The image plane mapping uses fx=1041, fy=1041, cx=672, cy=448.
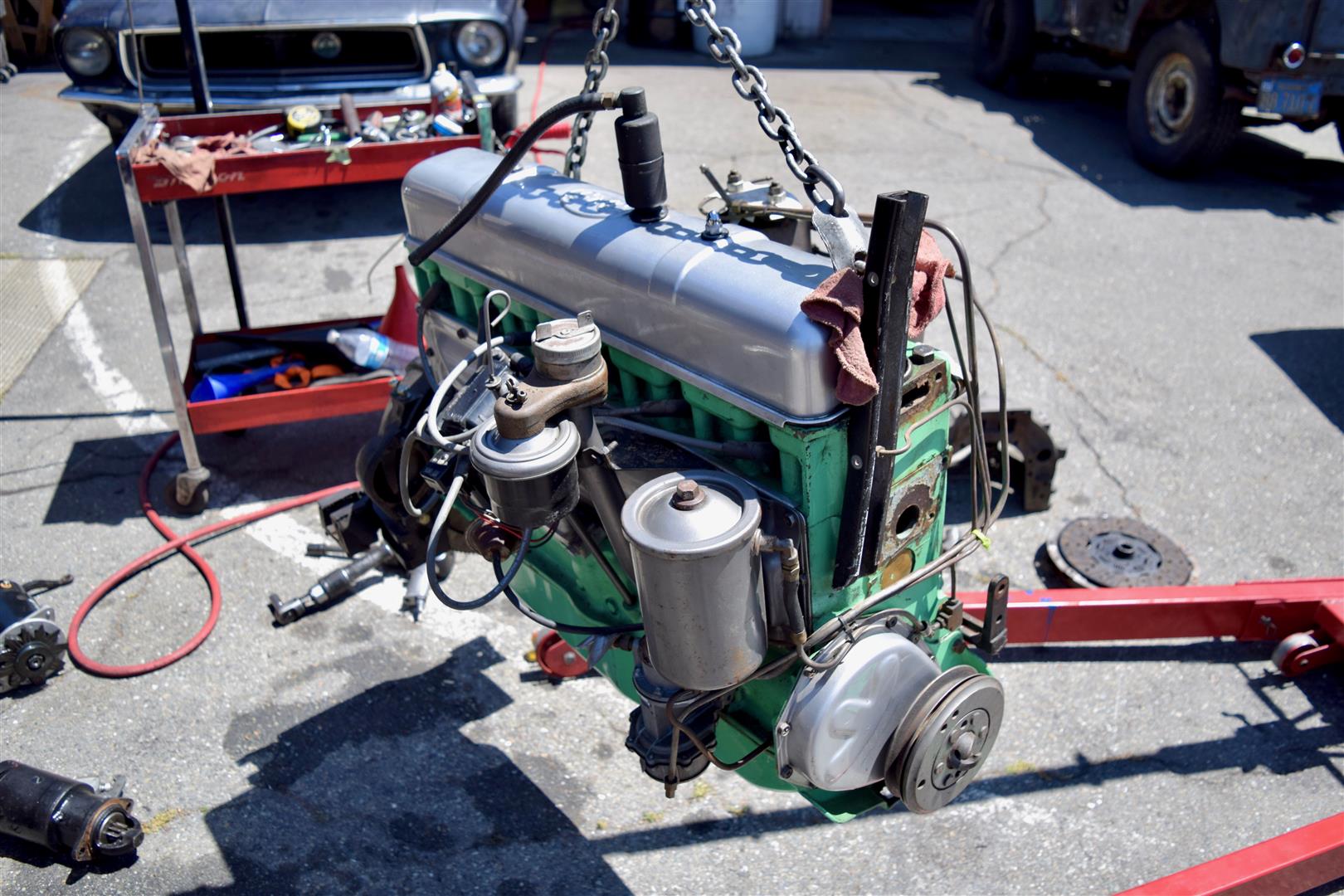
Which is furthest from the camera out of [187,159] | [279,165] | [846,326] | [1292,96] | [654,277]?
[1292,96]

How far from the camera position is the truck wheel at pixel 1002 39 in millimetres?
8016

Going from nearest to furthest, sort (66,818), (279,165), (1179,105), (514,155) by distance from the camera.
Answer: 1. (514,155)
2. (66,818)
3. (279,165)
4. (1179,105)

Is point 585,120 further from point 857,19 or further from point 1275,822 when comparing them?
point 857,19

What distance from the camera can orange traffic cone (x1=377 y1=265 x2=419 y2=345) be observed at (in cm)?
384

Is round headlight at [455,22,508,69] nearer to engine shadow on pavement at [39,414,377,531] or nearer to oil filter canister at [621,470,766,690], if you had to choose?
engine shadow on pavement at [39,414,377,531]

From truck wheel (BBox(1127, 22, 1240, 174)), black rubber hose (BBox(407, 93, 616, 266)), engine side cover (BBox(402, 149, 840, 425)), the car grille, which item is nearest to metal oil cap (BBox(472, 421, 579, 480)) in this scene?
engine side cover (BBox(402, 149, 840, 425))

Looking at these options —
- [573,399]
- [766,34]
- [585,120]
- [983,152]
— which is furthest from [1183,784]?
[766,34]

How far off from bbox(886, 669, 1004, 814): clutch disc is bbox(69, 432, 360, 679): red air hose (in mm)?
1724

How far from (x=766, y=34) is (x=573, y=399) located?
8480 millimetres

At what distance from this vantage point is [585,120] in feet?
7.25

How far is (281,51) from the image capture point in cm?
525

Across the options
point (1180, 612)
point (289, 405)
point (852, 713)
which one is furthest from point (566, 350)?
point (289, 405)

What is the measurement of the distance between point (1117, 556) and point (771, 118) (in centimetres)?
219

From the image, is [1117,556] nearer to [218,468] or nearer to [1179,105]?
[218,468]
